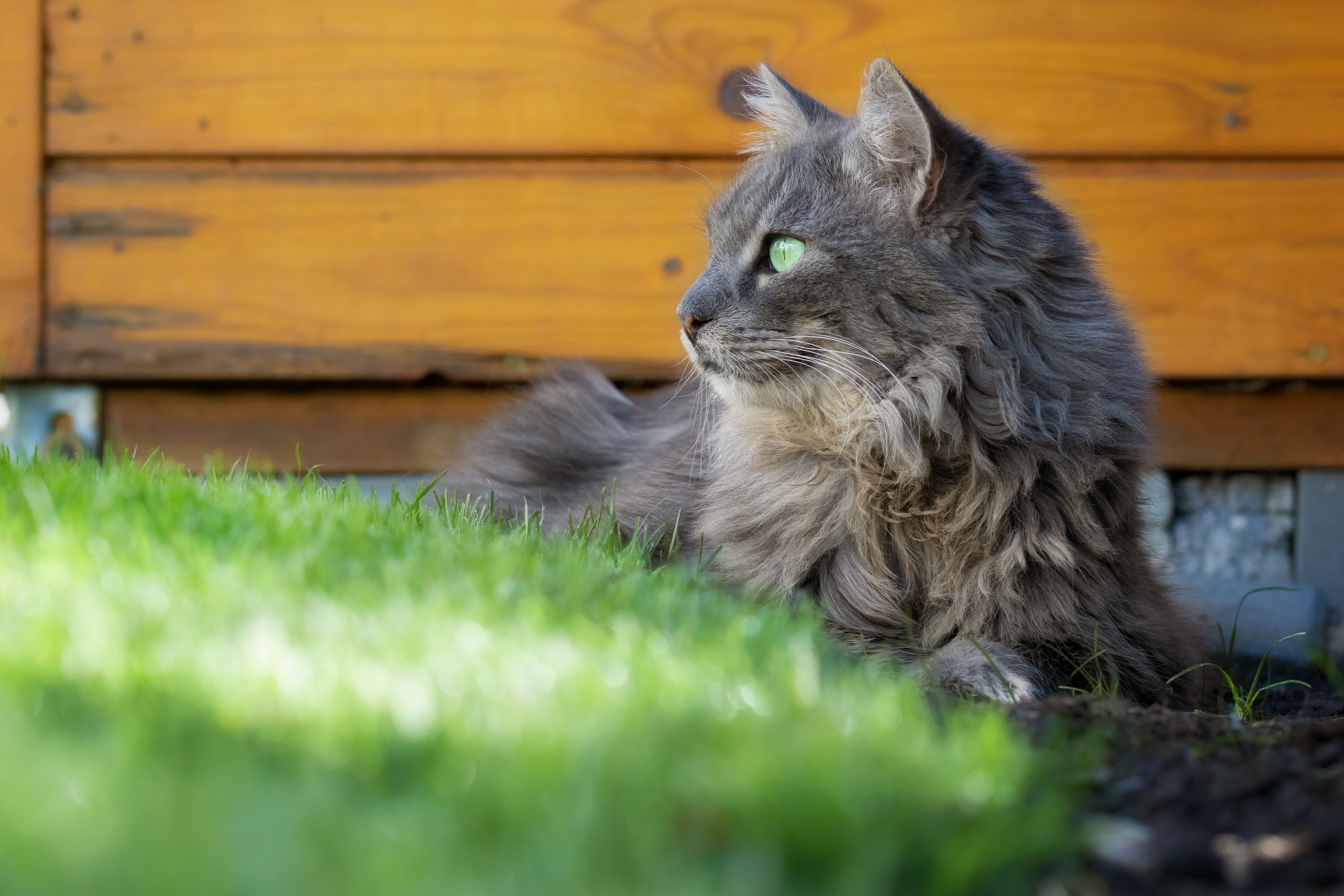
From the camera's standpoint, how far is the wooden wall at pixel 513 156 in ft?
12.7

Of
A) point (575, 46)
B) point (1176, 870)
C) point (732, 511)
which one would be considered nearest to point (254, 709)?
point (1176, 870)

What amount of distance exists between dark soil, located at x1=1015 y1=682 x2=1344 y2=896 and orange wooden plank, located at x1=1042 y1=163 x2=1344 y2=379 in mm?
2422

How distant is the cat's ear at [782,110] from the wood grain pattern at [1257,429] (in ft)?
6.35

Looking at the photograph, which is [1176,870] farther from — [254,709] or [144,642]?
[144,642]

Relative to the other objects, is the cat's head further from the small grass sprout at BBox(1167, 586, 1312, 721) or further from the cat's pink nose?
the small grass sprout at BBox(1167, 586, 1312, 721)

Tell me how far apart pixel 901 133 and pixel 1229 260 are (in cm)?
206

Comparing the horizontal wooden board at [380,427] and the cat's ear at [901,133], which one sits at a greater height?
the cat's ear at [901,133]

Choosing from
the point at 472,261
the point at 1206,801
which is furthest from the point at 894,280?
the point at 472,261

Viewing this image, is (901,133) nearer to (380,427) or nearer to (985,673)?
(985,673)

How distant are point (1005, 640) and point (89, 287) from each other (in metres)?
3.27

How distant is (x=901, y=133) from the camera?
242 cm

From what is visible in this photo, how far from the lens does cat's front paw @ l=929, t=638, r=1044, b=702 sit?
199 centimetres

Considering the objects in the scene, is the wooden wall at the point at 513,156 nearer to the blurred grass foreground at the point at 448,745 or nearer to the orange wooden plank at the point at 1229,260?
the orange wooden plank at the point at 1229,260

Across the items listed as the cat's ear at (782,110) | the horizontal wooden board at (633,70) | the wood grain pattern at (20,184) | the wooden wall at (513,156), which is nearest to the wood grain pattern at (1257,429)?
the wooden wall at (513,156)
